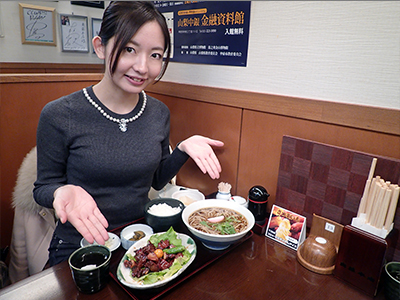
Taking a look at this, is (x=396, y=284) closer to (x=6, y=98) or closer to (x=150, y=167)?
(x=150, y=167)

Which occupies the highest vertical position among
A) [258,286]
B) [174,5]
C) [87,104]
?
[174,5]

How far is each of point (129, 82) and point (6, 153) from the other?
110cm

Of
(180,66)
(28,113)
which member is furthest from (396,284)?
(28,113)

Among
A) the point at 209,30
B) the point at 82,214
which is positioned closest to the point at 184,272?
the point at 82,214

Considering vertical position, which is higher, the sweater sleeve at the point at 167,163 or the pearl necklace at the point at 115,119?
the pearl necklace at the point at 115,119

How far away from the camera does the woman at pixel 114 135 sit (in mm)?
1143

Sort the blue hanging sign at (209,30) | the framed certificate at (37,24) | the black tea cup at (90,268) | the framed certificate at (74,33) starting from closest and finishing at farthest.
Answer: the black tea cup at (90,268) → the blue hanging sign at (209,30) → the framed certificate at (37,24) → the framed certificate at (74,33)

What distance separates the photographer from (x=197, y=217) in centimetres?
117

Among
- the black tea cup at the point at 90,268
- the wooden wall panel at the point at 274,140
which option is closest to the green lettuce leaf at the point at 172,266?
the black tea cup at the point at 90,268

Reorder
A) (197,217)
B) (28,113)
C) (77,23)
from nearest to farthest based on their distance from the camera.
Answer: (197,217) < (28,113) < (77,23)

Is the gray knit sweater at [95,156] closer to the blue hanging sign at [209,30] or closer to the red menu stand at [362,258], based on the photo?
the blue hanging sign at [209,30]

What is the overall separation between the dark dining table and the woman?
0.97ft

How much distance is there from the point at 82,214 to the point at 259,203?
739 mm

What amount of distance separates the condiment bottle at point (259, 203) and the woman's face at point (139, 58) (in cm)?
71
